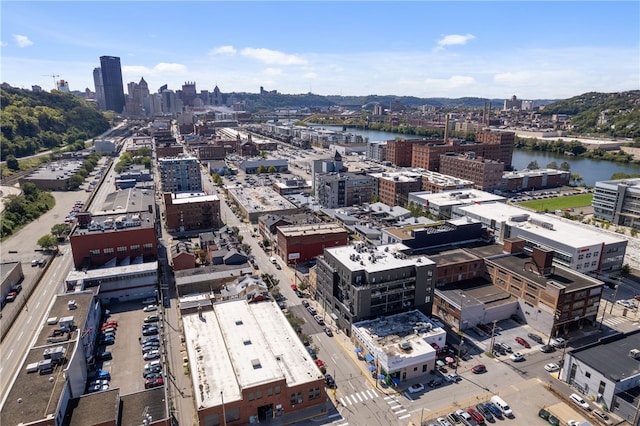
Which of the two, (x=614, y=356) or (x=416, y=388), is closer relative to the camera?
(x=416, y=388)

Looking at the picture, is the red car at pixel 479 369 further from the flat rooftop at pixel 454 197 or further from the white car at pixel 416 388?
the flat rooftop at pixel 454 197

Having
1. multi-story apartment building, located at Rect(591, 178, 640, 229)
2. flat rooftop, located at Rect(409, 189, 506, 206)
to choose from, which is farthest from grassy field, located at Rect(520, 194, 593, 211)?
flat rooftop, located at Rect(409, 189, 506, 206)

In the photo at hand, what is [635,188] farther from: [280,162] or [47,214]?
[47,214]

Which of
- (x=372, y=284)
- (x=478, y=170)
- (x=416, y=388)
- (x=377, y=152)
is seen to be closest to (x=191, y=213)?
(x=372, y=284)

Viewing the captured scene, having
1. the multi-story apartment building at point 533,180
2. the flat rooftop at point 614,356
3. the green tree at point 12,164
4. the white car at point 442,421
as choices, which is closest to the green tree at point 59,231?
the green tree at point 12,164

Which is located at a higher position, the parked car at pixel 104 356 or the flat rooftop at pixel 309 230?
the flat rooftop at pixel 309 230

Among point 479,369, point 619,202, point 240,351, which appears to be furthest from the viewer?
point 619,202

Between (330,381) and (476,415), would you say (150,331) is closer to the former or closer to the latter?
(330,381)
